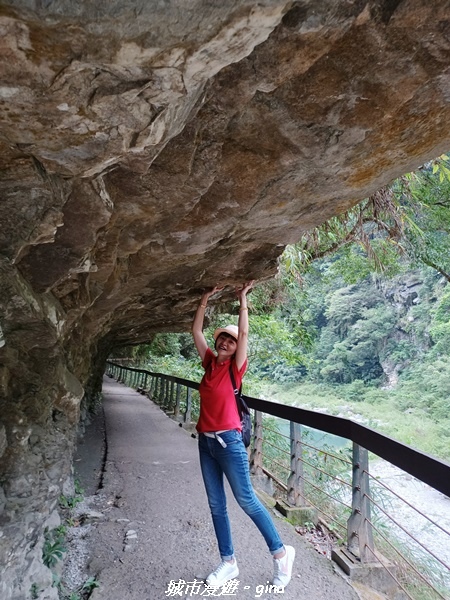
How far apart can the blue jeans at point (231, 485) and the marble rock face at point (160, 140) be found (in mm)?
1121

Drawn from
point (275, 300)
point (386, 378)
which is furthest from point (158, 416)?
point (386, 378)

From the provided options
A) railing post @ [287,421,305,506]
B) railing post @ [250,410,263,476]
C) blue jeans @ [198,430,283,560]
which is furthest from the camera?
railing post @ [250,410,263,476]

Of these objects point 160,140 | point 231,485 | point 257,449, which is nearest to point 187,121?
point 160,140

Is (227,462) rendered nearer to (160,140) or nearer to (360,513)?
(360,513)

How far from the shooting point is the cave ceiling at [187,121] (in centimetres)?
114

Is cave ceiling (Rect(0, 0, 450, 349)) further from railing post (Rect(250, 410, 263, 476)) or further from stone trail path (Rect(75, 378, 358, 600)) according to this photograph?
railing post (Rect(250, 410, 263, 476))

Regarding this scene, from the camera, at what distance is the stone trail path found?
280 cm

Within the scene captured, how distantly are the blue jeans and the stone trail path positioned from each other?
347mm

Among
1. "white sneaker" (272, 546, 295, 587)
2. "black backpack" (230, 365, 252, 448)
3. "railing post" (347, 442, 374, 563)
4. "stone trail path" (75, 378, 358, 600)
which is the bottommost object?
"stone trail path" (75, 378, 358, 600)

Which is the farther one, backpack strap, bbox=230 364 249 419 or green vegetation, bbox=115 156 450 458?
green vegetation, bbox=115 156 450 458

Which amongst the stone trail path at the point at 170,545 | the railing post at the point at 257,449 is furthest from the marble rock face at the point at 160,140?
the railing post at the point at 257,449

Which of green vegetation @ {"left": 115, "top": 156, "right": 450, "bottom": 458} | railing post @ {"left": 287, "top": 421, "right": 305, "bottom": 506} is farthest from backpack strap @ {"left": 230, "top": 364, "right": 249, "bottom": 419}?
green vegetation @ {"left": 115, "top": 156, "right": 450, "bottom": 458}

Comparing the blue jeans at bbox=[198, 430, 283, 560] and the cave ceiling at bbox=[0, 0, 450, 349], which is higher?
the cave ceiling at bbox=[0, 0, 450, 349]

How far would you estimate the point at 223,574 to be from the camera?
2.82 m
